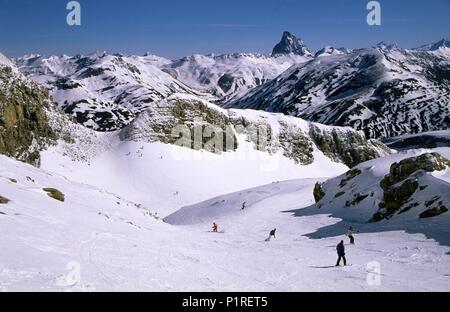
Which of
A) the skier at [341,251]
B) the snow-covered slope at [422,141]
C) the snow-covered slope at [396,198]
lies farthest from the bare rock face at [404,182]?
the snow-covered slope at [422,141]

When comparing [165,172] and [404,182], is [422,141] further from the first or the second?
[404,182]

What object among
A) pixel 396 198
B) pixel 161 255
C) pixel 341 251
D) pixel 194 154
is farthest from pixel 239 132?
pixel 161 255

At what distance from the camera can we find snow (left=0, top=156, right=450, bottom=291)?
14.7 meters

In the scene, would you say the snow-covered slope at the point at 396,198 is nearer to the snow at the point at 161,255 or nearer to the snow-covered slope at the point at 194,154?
the snow at the point at 161,255

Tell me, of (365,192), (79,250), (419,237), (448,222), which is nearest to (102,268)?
(79,250)

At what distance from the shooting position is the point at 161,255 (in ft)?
65.1

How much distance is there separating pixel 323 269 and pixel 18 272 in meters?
13.1

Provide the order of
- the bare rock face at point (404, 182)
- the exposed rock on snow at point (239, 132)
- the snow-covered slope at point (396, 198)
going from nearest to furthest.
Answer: the snow-covered slope at point (396, 198) < the bare rock face at point (404, 182) < the exposed rock on snow at point (239, 132)

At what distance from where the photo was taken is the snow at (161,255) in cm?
1473

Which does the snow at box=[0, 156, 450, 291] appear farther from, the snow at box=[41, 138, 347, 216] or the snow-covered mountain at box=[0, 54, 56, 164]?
the snow-covered mountain at box=[0, 54, 56, 164]

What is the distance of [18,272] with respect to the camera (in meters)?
13.5

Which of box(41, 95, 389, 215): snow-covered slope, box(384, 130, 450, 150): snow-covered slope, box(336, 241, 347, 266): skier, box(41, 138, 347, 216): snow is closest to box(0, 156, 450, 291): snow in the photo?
box(336, 241, 347, 266): skier
